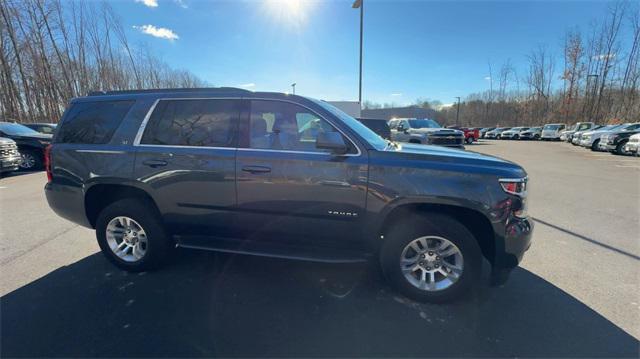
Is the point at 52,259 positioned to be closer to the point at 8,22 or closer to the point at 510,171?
the point at 510,171

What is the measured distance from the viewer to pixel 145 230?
344 cm

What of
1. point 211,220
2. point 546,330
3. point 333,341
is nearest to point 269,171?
point 211,220

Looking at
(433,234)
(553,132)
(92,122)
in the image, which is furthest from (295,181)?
(553,132)

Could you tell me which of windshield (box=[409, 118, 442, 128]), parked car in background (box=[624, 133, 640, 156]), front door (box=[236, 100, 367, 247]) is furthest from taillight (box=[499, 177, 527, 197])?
parked car in background (box=[624, 133, 640, 156])

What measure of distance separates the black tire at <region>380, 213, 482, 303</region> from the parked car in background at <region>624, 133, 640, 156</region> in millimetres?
18784

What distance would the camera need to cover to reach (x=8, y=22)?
2147 centimetres

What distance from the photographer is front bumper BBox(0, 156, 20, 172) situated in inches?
369

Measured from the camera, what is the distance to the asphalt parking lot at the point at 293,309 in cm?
236

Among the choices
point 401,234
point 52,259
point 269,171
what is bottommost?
point 52,259

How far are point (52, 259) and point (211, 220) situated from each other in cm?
237

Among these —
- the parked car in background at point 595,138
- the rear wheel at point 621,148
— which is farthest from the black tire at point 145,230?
the parked car in background at point 595,138

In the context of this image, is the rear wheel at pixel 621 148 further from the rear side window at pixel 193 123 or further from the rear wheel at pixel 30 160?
the rear wheel at pixel 30 160

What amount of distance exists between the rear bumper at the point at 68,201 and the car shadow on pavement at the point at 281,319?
2.15 ft

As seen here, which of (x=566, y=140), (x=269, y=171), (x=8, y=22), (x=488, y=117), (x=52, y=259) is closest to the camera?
(x=269, y=171)
